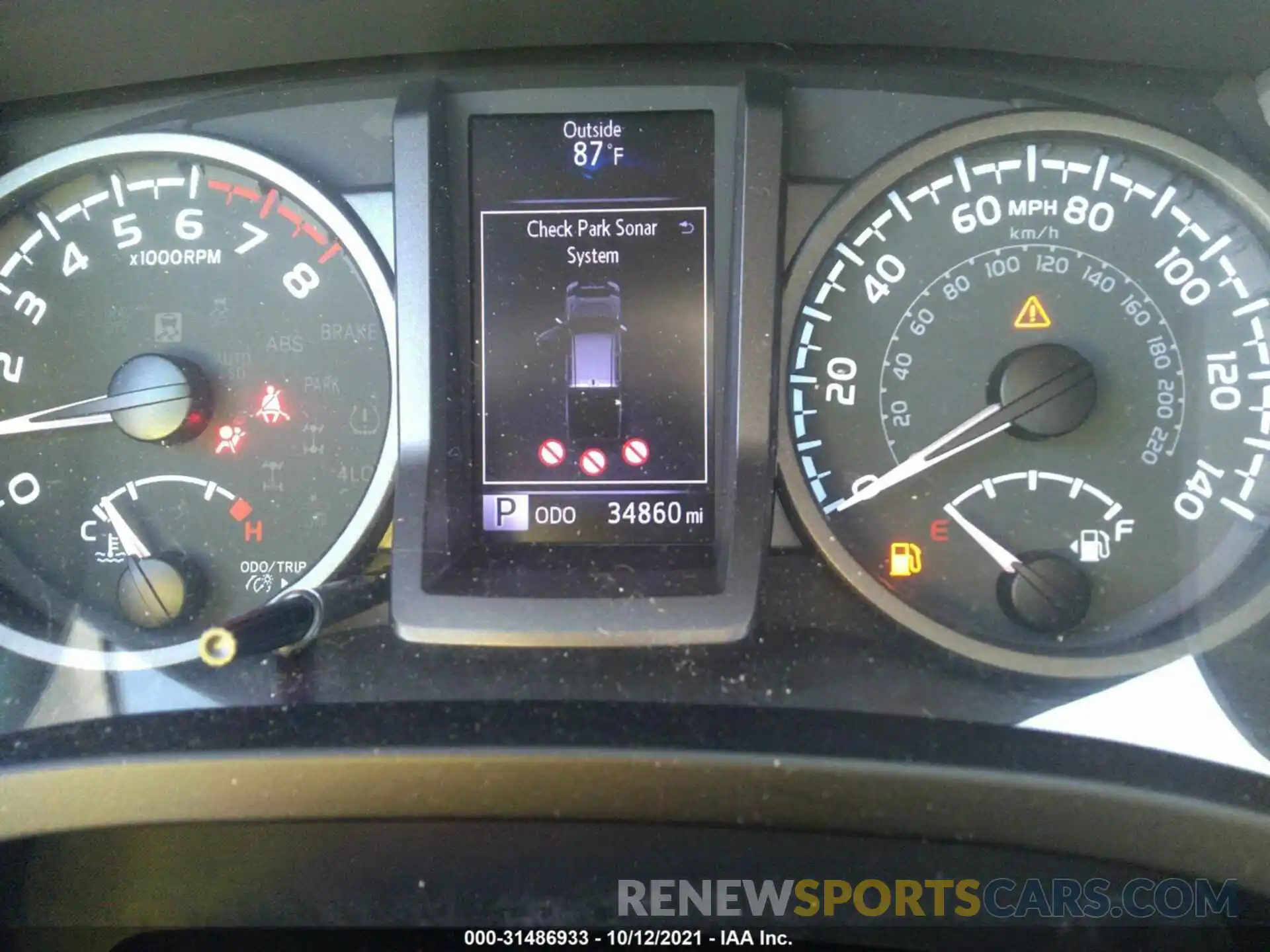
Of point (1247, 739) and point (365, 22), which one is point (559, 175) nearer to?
point (365, 22)

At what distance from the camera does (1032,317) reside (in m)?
1.85

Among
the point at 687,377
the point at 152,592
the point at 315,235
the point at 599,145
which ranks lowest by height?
the point at 152,592

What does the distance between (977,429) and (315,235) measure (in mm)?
1170

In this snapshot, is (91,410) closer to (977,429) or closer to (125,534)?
A: (125,534)

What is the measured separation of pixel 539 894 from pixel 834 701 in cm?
56

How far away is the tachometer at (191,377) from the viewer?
6.29 ft

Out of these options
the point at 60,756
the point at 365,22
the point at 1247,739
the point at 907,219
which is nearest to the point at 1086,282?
the point at 907,219

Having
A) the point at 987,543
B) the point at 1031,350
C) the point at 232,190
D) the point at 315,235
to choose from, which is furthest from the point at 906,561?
the point at 232,190

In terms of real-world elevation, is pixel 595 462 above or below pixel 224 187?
below

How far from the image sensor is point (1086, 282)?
184cm

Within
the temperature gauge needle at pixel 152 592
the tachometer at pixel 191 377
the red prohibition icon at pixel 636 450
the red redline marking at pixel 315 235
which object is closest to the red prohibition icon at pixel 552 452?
the red prohibition icon at pixel 636 450

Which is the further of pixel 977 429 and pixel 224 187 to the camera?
pixel 224 187

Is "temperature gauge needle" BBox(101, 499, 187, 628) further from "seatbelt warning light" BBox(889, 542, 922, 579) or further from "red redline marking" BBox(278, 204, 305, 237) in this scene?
"seatbelt warning light" BBox(889, 542, 922, 579)

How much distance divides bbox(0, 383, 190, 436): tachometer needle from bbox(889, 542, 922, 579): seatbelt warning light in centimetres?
121
